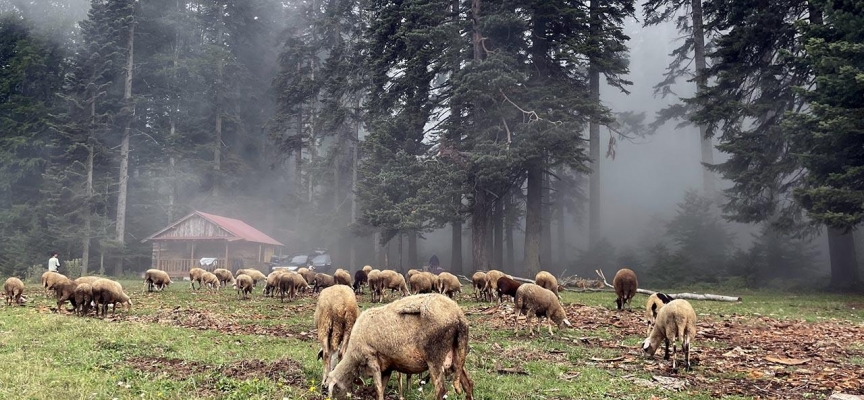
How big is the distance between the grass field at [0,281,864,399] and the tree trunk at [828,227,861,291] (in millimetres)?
9964

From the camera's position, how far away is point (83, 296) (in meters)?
16.3

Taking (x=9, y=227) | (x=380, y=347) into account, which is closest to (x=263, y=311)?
(x=380, y=347)

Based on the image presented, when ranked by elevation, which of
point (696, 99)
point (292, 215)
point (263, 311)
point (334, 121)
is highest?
point (334, 121)

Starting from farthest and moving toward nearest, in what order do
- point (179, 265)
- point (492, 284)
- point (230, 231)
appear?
point (179, 265) < point (230, 231) < point (492, 284)

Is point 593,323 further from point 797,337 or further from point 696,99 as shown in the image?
point 696,99

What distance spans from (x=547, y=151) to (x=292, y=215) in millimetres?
44127

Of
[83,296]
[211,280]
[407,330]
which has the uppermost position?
[407,330]

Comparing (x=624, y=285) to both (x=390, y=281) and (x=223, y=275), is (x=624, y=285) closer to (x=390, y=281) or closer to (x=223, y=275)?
(x=390, y=281)

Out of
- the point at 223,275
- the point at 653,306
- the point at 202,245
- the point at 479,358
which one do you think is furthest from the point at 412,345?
the point at 202,245

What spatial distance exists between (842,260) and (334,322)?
88.2 feet

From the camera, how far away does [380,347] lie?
276 inches

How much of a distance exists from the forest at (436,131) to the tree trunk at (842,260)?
0.10 m

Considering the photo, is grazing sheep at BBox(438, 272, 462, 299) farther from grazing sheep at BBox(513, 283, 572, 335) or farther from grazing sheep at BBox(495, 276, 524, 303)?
grazing sheep at BBox(513, 283, 572, 335)

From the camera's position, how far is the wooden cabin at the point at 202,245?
153ft
